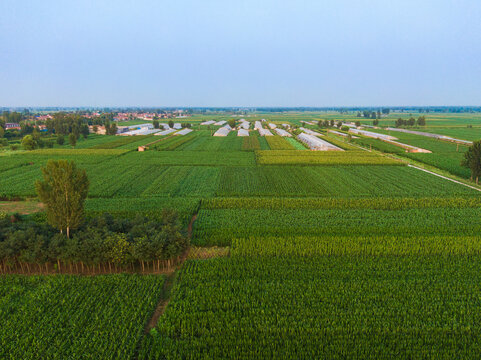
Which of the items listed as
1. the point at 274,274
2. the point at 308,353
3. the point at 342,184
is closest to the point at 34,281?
the point at 274,274

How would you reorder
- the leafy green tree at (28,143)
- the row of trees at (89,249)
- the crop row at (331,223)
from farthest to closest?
the leafy green tree at (28,143) < the crop row at (331,223) < the row of trees at (89,249)

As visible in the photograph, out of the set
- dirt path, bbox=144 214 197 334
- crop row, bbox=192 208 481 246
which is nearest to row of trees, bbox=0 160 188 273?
dirt path, bbox=144 214 197 334

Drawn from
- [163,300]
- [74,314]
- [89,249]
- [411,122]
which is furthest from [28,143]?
[411,122]

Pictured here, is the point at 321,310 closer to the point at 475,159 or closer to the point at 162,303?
the point at 162,303

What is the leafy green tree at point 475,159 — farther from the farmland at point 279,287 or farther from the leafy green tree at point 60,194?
the leafy green tree at point 60,194

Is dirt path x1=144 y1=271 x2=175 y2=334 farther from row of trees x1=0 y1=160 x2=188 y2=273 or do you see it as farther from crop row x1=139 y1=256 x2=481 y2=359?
row of trees x1=0 y1=160 x2=188 y2=273

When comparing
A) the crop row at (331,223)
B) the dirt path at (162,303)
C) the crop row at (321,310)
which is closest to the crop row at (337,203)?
the crop row at (331,223)

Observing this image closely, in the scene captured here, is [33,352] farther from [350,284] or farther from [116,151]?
[116,151]
